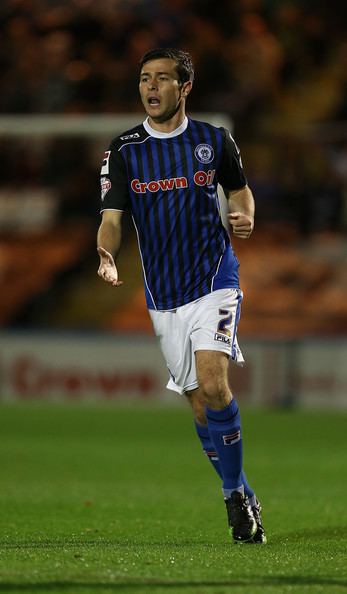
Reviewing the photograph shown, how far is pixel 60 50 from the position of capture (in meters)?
23.0

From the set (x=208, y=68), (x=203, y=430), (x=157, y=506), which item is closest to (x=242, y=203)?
(x=203, y=430)

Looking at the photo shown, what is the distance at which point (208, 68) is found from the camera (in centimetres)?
2242

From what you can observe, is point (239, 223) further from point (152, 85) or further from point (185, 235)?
point (152, 85)

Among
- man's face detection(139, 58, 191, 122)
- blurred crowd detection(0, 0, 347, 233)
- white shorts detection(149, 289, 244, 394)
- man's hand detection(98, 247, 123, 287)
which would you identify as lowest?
white shorts detection(149, 289, 244, 394)

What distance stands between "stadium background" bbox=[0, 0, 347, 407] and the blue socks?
976cm

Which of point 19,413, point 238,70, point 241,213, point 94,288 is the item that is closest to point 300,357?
point 19,413

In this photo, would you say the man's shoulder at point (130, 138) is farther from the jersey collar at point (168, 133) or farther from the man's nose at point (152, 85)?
the man's nose at point (152, 85)

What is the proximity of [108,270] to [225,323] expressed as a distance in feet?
1.95

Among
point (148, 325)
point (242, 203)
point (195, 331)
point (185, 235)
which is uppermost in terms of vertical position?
point (242, 203)

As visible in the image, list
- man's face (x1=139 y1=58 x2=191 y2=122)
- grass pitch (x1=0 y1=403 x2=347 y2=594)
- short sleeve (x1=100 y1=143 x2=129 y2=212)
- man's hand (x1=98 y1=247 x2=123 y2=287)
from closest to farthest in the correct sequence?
grass pitch (x1=0 y1=403 x2=347 y2=594)
man's hand (x1=98 y1=247 x2=123 y2=287)
man's face (x1=139 y1=58 x2=191 y2=122)
short sleeve (x1=100 y1=143 x2=129 y2=212)

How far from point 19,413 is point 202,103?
8424 mm

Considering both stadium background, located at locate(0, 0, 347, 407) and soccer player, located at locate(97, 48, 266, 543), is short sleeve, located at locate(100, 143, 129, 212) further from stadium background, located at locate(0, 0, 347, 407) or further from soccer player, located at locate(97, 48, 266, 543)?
stadium background, located at locate(0, 0, 347, 407)

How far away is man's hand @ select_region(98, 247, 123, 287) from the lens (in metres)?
5.21

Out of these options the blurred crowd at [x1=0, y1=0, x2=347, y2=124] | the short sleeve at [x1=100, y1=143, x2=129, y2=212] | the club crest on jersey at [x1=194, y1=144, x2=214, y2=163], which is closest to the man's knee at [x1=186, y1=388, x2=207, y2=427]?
the short sleeve at [x1=100, y1=143, x2=129, y2=212]
